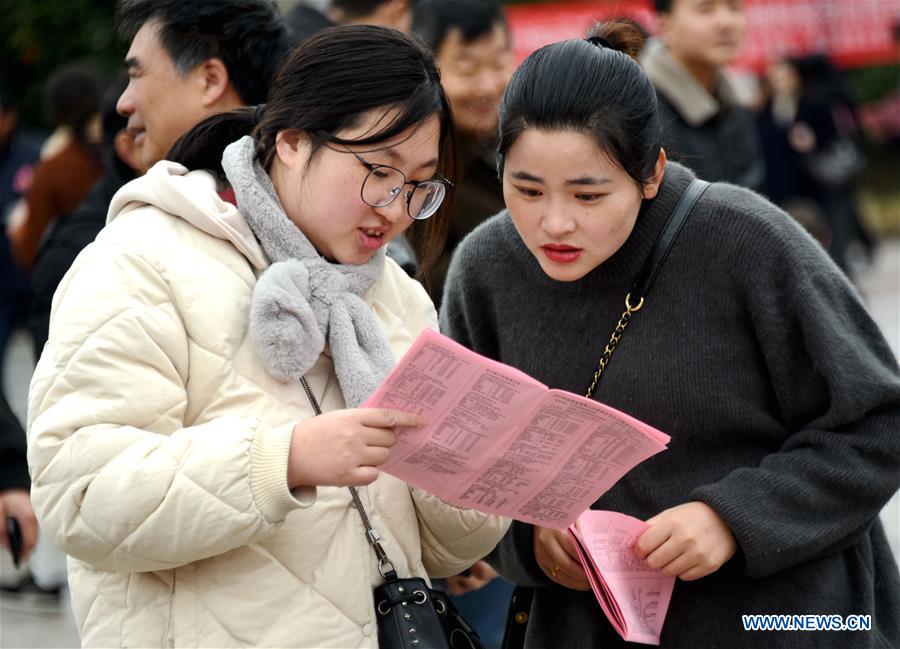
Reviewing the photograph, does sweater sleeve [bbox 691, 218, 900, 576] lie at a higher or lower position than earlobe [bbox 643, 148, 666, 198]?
lower

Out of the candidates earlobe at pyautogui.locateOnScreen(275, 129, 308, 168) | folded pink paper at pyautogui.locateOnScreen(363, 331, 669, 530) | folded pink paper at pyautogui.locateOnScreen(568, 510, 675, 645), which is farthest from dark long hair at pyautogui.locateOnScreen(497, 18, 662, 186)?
folded pink paper at pyautogui.locateOnScreen(568, 510, 675, 645)

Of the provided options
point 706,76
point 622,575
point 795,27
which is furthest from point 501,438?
point 795,27

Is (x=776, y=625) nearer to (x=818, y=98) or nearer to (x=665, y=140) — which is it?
(x=665, y=140)

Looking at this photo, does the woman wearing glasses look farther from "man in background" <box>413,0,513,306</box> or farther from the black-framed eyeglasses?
"man in background" <box>413,0,513,306</box>

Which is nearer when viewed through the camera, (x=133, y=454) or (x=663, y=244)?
(x=133, y=454)

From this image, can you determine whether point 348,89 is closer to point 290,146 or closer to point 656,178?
point 290,146

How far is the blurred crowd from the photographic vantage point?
3.17 metres

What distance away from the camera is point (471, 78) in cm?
446

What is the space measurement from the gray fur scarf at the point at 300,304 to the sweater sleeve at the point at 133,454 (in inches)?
5.8

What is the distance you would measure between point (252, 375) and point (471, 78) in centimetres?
233

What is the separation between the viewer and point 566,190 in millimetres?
2566

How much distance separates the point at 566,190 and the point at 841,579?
0.95 meters

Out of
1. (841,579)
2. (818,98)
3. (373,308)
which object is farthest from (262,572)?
(818,98)

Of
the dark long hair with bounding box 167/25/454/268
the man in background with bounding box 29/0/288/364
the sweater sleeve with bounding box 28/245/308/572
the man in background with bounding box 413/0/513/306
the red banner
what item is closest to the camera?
the sweater sleeve with bounding box 28/245/308/572
